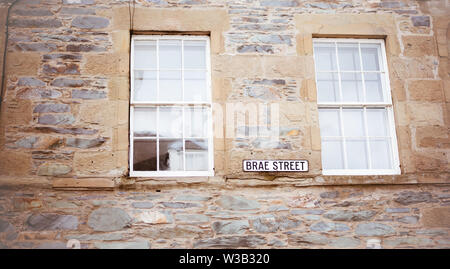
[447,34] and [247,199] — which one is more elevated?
[447,34]

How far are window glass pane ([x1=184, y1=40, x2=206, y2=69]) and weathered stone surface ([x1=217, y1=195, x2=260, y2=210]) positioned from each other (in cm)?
163

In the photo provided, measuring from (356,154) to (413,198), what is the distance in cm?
80

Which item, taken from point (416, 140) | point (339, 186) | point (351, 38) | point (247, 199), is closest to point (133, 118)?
point (247, 199)

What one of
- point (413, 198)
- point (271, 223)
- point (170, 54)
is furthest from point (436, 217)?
point (170, 54)

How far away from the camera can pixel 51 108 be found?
17.0 feet

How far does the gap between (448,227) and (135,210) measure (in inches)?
139

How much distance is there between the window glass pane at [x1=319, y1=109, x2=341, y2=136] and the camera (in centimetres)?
547

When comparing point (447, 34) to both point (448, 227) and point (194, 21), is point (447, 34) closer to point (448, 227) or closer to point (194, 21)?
point (448, 227)

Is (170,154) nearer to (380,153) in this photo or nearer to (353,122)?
(353,122)

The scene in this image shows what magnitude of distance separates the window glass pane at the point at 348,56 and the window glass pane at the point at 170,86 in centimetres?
202

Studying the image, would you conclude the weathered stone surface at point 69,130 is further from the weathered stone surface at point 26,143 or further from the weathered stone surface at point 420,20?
the weathered stone surface at point 420,20

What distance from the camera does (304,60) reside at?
5508 millimetres
